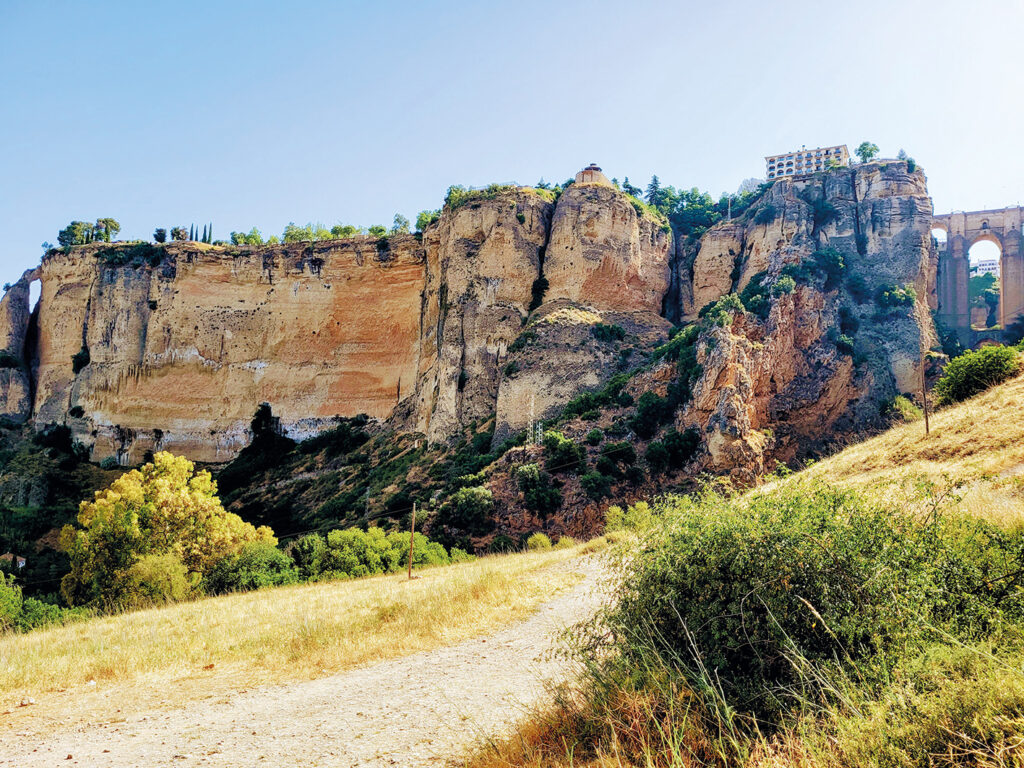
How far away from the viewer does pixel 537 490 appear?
83.1 feet

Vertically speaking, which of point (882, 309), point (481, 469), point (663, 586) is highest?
point (882, 309)

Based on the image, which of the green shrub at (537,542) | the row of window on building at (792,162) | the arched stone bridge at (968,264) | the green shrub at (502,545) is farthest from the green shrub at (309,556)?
the row of window on building at (792,162)

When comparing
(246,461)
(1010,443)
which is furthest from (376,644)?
(246,461)

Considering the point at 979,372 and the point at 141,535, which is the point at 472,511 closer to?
the point at 141,535

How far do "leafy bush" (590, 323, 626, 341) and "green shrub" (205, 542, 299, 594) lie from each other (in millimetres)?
20563

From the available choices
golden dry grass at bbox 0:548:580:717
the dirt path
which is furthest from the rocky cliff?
the dirt path

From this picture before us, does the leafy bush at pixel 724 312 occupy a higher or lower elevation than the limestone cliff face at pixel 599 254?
Answer: lower

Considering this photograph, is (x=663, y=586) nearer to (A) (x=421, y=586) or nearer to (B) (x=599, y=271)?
(A) (x=421, y=586)

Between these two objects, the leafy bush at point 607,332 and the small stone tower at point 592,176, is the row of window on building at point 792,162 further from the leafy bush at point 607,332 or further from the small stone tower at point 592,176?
the leafy bush at point 607,332

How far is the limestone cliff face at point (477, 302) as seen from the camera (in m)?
36.8

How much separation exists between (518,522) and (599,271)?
19053mm

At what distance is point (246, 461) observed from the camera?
4422 cm

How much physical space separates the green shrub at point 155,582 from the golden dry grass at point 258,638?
9.72 feet

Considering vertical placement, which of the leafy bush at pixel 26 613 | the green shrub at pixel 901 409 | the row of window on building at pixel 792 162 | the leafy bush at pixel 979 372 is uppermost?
the row of window on building at pixel 792 162
